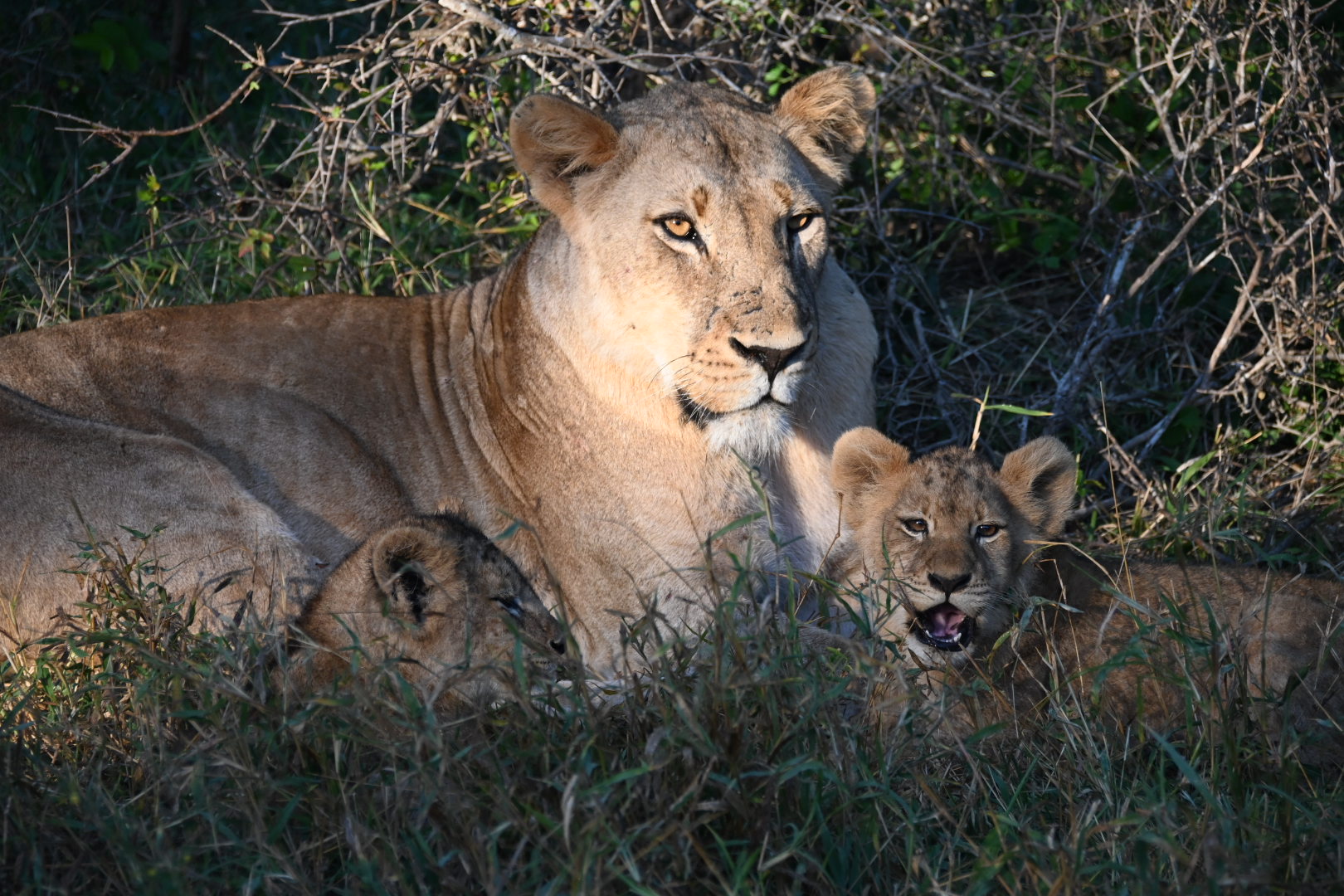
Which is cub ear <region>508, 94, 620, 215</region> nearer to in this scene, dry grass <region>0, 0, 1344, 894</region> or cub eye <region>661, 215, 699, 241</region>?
cub eye <region>661, 215, 699, 241</region>

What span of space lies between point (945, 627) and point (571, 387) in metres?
1.17

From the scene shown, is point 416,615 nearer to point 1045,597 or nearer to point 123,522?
point 123,522

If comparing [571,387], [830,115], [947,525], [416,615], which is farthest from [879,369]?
[416,615]

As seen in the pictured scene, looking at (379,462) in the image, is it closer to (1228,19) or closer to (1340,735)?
(1340,735)

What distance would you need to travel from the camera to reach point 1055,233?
5621 mm

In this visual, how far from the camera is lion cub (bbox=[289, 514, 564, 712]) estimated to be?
3059 millimetres

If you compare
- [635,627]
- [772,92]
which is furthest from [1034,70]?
[635,627]

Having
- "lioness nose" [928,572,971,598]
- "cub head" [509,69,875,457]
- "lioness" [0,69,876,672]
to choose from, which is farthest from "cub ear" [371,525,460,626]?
"lioness nose" [928,572,971,598]

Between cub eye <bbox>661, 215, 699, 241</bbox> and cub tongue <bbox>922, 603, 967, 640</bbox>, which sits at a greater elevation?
cub eye <bbox>661, 215, 699, 241</bbox>

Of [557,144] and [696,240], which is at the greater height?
[557,144]

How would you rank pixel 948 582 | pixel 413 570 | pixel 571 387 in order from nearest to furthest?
pixel 413 570
pixel 948 582
pixel 571 387

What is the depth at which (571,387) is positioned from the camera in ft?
12.9

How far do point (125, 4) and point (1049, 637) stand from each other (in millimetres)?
5559

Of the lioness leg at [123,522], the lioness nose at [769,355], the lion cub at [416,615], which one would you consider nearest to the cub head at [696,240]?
the lioness nose at [769,355]
